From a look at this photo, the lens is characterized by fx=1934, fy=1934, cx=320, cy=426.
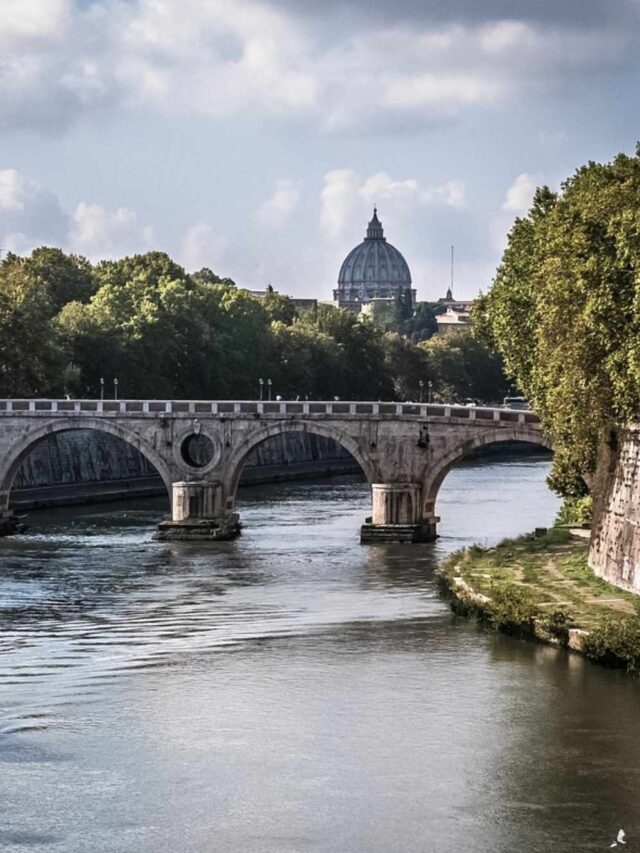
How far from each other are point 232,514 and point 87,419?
855 centimetres

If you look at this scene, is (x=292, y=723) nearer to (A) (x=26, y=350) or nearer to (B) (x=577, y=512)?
(B) (x=577, y=512)

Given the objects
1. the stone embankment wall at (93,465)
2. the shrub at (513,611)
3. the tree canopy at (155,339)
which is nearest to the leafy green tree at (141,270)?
the tree canopy at (155,339)

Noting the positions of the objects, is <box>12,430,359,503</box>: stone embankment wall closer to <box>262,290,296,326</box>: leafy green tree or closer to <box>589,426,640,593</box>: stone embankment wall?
<box>262,290,296,326</box>: leafy green tree

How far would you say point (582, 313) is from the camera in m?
62.4

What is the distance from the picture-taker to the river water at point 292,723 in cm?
3709

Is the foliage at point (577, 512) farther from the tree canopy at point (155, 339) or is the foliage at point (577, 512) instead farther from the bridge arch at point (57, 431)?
the tree canopy at point (155, 339)

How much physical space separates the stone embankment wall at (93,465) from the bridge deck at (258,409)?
927cm

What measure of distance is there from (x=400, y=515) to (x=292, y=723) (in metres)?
40.0

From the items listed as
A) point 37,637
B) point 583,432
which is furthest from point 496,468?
point 37,637

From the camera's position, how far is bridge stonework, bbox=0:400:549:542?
84562 millimetres

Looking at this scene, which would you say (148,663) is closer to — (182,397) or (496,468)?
A: (182,397)

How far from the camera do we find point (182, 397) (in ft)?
415

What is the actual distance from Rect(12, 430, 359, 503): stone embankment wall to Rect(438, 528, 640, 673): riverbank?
3732 cm

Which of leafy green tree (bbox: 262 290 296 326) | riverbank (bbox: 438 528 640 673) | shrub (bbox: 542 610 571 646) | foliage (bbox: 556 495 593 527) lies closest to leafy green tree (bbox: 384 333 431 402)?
leafy green tree (bbox: 262 290 296 326)
